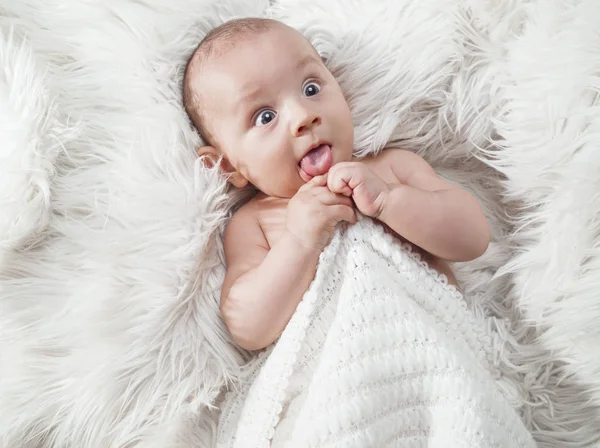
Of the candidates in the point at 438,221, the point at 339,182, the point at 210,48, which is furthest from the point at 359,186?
the point at 210,48


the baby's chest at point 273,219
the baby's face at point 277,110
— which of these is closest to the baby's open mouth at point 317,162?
the baby's face at point 277,110

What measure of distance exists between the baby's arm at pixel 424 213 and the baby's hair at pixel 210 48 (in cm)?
28

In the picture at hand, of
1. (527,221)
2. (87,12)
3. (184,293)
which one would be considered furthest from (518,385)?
(87,12)

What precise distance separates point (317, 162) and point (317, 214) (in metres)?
0.10

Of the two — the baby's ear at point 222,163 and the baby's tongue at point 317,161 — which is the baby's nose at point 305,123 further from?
the baby's ear at point 222,163

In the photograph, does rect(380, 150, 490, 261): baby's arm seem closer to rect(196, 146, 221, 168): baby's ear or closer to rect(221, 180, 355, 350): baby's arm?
rect(221, 180, 355, 350): baby's arm

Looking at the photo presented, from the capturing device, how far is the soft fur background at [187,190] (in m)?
0.93

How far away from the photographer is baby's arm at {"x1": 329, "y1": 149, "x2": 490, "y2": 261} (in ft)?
3.16

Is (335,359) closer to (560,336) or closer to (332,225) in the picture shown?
(332,225)

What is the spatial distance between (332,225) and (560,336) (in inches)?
16.0

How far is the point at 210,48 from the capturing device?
1048 mm

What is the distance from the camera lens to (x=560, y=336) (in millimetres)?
963

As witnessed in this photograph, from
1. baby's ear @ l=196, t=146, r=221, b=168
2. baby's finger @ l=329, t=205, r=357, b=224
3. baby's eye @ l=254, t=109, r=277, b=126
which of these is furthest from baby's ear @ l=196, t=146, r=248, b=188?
baby's finger @ l=329, t=205, r=357, b=224

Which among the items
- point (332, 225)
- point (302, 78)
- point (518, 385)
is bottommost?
point (518, 385)
